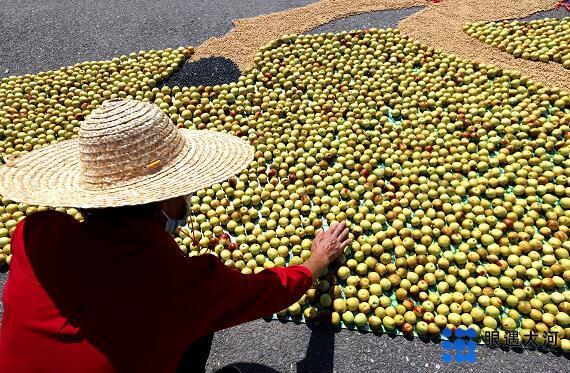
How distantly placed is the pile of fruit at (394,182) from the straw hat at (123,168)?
181 centimetres

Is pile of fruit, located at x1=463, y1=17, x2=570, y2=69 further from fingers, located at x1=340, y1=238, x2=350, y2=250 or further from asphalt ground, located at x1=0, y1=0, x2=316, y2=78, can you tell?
fingers, located at x1=340, y1=238, x2=350, y2=250

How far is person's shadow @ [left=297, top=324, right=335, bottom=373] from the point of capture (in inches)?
121

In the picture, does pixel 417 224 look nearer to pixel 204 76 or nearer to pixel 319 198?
pixel 319 198

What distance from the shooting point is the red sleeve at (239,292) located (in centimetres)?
194

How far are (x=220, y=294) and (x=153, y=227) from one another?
18.9 inches

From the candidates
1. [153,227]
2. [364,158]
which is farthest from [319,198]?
[153,227]

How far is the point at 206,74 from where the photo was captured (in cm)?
622

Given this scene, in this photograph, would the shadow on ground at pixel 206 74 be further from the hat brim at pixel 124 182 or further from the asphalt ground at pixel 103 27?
the hat brim at pixel 124 182

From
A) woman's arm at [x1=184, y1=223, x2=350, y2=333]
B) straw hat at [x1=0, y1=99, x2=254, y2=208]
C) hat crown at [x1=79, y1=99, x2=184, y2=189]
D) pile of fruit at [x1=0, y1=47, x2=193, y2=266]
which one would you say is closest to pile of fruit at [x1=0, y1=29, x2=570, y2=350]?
pile of fruit at [x1=0, y1=47, x2=193, y2=266]

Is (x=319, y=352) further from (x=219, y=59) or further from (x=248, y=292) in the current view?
(x=219, y=59)

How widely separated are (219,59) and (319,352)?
16.8 ft

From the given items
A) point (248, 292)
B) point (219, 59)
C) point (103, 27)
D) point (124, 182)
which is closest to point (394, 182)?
point (248, 292)

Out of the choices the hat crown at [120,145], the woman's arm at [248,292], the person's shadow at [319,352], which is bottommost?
the person's shadow at [319,352]

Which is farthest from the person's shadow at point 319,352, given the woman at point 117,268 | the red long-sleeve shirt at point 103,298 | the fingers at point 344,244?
the red long-sleeve shirt at point 103,298
